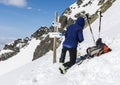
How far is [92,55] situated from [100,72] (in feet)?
8.17

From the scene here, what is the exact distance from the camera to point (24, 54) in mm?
170125

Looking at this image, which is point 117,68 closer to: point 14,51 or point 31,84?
point 31,84

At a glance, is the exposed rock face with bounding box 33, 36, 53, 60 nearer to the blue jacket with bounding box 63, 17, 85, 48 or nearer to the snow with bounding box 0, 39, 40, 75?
the snow with bounding box 0, 39, 40, 75

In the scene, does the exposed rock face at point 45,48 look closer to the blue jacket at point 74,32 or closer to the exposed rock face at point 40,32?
the exposed rock face at point 40,32

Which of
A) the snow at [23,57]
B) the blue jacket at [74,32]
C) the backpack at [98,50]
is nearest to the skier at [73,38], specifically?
the blue jacket at [74,32]

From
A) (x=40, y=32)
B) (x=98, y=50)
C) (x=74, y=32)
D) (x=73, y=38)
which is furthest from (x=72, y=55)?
(x=40, y=32)

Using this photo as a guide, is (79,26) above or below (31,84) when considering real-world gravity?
above

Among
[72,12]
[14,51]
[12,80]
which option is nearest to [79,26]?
[12,80]

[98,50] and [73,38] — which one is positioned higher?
[73,38]

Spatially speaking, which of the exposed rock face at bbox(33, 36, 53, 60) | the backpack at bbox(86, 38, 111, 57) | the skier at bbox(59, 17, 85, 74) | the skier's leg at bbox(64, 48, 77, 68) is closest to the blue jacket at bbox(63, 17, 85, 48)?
the skier at bbox(59, 17, 85, 74)

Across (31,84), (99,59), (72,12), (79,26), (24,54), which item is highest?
(72,12)

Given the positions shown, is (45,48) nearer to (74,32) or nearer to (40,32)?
(40,32)

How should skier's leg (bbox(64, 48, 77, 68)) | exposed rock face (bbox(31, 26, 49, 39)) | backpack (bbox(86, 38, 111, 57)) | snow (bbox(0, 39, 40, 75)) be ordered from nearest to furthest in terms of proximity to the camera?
skier's leg (bbox(64, 48, 77, 68)), backpack (bbox(86, 38, 111, 57)), snow (bbox(0, 39, 40, 75)), exposed rock face (bbox(31, 26, 49, 39))

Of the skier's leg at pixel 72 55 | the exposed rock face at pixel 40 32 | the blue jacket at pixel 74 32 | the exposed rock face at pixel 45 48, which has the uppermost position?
the exposed rock face at pixel 40 32
